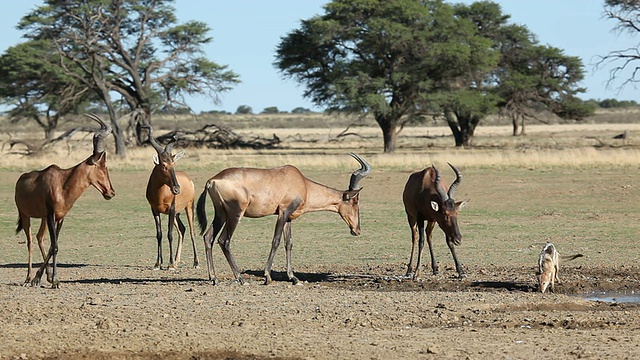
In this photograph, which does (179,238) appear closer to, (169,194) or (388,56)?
(169,194)

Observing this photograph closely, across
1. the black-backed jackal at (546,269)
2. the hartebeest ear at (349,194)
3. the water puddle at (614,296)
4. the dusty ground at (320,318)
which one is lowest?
the water puddle at (614,296)

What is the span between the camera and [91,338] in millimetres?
9562

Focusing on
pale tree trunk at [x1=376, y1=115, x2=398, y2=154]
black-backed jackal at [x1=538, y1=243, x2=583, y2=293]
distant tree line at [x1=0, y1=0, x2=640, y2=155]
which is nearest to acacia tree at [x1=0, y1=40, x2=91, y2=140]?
distant tree line at [x1=0, y1=0, x2=640, y2=155]

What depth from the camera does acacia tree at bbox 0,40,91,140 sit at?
50594mm

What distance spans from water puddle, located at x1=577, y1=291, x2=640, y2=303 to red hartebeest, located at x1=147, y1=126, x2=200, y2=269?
5.71 m

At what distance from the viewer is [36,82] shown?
174 ft

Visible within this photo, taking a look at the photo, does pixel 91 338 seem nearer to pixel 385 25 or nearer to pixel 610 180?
pixel 610 180

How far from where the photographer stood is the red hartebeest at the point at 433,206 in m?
13.6

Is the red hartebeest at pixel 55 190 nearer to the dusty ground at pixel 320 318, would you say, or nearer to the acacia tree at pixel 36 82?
the dusty ground at pixel 320 318

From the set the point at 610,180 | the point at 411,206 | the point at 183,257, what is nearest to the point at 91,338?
the point at 411,206

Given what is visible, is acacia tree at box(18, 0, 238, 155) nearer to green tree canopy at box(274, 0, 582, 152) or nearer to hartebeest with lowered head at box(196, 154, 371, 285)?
green tree canopy at box(274, 0, 582, 152)

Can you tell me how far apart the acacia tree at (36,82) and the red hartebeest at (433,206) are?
36.7 m

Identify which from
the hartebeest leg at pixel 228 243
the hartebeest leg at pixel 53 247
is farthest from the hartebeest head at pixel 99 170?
the hartebeest leg at pixel 228 243

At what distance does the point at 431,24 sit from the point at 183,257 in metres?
35.5
